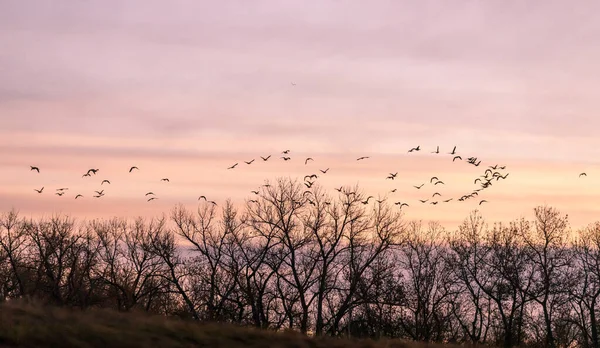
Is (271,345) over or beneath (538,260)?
beneath

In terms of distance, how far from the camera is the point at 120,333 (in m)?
20.5

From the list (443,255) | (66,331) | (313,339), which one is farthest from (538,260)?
(66,331)

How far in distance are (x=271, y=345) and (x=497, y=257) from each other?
5902cm

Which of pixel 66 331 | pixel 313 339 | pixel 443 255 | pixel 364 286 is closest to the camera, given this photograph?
pixel 66 331

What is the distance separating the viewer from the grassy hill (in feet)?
61.0

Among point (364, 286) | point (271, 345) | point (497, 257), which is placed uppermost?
point (497, 257)

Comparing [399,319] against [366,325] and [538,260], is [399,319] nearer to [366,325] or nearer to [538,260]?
[366,325]

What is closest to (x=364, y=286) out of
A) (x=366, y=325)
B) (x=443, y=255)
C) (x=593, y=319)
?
(x=366, y=325)

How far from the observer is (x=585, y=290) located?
74062 mm

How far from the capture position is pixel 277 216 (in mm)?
70750

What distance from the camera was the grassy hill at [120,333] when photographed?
1858cm

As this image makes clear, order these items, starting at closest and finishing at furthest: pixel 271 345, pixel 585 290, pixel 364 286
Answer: pixel 271 345
pixel 364 286
pixel 585 290

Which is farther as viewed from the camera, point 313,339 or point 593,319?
point 593,319

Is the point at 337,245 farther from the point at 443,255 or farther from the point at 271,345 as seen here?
the point at 271,345
